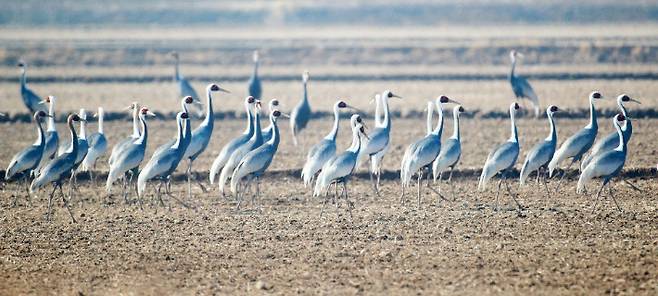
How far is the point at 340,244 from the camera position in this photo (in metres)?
11.7

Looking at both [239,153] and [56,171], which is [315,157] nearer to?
[239,153]

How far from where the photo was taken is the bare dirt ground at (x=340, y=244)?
402 inches

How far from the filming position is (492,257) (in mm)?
10961

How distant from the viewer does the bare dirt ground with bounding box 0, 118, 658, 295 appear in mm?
10219

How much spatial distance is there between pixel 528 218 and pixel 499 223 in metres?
0.43

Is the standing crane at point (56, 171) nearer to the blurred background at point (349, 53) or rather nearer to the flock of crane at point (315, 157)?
the flock of crane at point (315, 157)

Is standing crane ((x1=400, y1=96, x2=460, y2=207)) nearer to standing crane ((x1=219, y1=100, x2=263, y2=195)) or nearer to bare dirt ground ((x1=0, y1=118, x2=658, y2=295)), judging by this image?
bare dirt ground ((x1=0, y1=118, x2=658, y2=295))

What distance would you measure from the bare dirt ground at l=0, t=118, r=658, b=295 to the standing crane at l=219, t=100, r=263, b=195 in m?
0.37

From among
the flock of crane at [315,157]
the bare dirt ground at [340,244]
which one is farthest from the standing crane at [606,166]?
the bare dirt ground at [340,244]

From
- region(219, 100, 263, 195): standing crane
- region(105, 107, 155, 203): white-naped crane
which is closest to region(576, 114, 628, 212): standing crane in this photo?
region(219, 100, 263, 195): standing crane

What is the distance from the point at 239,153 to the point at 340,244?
3364mm

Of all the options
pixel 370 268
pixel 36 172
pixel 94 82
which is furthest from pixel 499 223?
pixel 94 82

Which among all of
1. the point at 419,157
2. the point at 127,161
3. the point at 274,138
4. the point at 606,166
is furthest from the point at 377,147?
the point at 127,161

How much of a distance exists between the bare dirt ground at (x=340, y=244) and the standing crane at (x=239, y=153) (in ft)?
1.20
